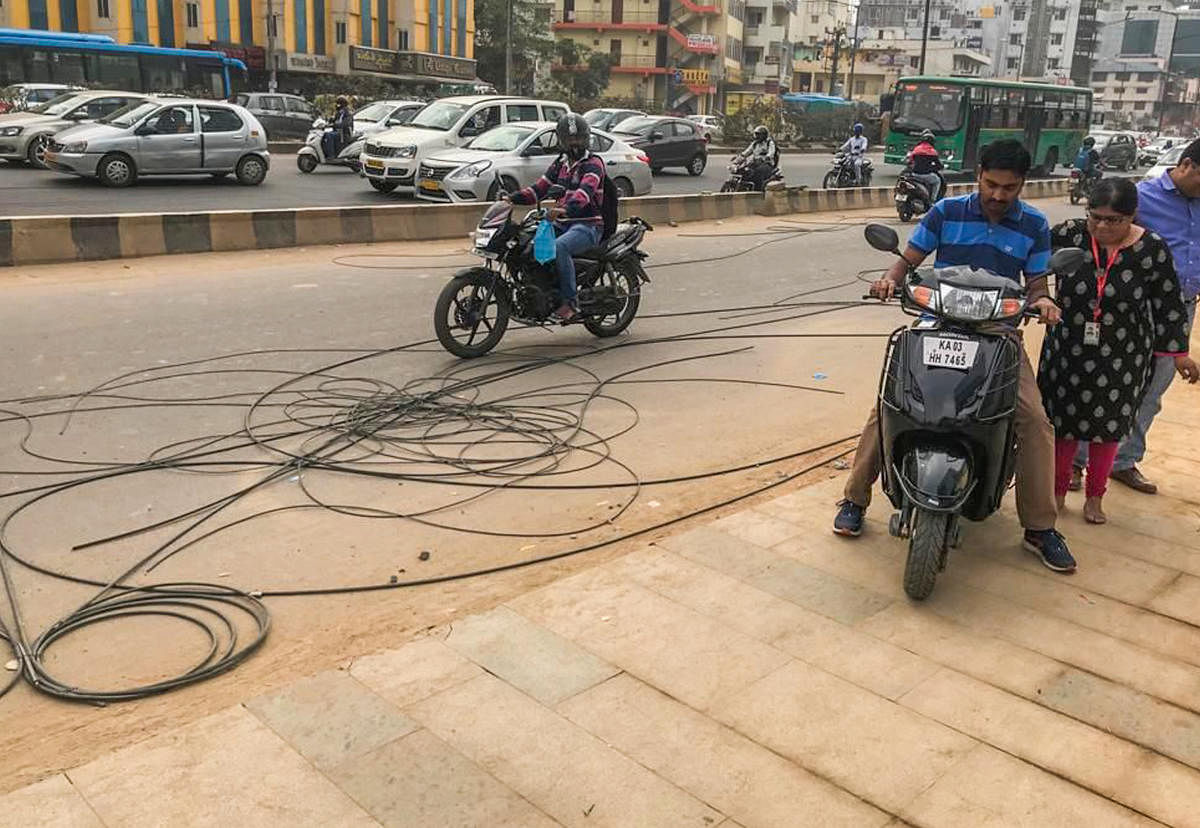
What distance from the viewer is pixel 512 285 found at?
7703 millimetres

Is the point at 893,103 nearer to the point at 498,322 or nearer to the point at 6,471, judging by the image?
the point at 498,322

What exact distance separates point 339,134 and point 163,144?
5570mm

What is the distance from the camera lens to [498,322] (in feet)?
25.3

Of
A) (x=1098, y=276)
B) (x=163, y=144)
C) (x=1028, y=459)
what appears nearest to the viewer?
(x=1028, y=459)

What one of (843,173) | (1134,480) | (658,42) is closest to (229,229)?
(1134,480)

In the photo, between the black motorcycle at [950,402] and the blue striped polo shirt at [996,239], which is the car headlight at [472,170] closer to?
the blue striped polo shirt at [996,239]

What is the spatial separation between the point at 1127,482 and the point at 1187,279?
3.44ft

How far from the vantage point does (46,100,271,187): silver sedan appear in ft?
57.0

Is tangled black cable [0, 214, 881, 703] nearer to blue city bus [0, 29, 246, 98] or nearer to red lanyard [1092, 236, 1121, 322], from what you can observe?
red lanyard [1092, 236, 1121, 322]

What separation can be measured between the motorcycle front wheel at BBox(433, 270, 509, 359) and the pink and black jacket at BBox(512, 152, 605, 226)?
71cm

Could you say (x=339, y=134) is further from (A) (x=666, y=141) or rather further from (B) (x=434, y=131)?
(A) (x=666, y=141)

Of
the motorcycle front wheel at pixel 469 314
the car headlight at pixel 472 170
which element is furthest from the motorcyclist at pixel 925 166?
the motorcycle front wheel at pixel 469 314

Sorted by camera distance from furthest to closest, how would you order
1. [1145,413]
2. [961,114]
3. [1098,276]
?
1. [961,114]
2. [1145,413]
3. [1098,276]

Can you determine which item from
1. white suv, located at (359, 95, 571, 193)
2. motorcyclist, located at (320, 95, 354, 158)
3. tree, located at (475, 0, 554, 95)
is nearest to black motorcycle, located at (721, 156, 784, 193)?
white suv, located at (359, 95, 571, 193)
